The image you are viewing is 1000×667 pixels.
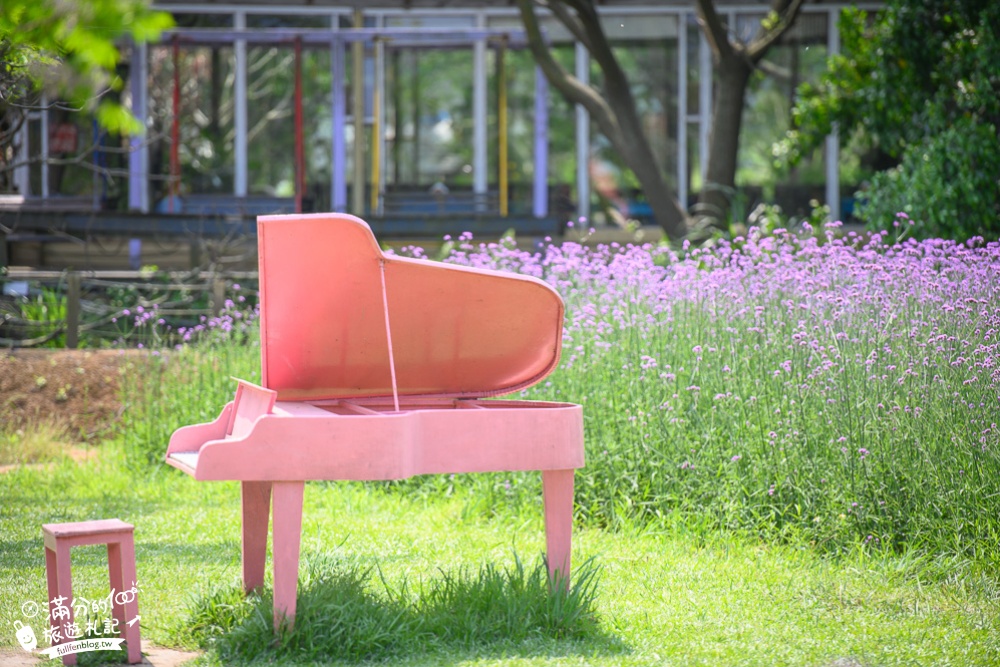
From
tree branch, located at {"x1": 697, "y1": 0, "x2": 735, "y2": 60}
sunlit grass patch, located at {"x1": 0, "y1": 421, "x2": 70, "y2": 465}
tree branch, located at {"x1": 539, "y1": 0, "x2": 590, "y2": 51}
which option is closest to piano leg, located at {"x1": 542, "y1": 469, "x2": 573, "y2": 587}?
sunlit grass patch, located at {"x1": 0, "y1": 421, "x2": 70, "y2": 465}

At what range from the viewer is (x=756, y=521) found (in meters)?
5.62

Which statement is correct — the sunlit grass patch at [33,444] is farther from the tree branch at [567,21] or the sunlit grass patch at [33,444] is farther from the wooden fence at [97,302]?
the tree branch at [567,21]

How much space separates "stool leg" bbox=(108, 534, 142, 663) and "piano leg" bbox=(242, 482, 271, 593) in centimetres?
57

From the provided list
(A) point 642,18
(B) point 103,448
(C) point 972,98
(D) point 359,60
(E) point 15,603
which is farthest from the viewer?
(A) point 642,18

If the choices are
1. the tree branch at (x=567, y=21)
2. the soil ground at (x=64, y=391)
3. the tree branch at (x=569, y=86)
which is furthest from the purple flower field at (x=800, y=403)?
the tree branch at (x=567, y=21)

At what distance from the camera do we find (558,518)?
13.6 feet

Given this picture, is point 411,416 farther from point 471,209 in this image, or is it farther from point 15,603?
point 471,209

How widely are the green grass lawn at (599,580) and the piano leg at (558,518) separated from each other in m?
0.18

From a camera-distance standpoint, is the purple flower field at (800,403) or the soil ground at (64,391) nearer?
the purple flower field at (800,403)

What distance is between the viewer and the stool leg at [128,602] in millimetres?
3863

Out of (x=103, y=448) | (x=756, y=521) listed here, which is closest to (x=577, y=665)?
(x=756, y=521)

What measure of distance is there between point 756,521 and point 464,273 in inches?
92.6

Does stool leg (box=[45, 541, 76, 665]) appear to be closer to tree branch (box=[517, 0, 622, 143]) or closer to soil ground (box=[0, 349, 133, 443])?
soil ground (box=[0, 349, 133, 443])

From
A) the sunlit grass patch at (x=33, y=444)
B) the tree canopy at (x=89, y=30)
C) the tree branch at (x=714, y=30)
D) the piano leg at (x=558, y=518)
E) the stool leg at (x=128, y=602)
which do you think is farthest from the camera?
the tree branch at (x=714, y=30)
